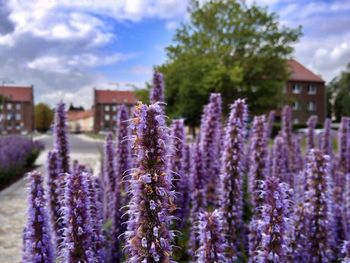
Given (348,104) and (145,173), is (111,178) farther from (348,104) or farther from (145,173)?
(348,104)

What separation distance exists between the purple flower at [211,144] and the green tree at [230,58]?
112 ft

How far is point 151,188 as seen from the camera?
84.2 inches

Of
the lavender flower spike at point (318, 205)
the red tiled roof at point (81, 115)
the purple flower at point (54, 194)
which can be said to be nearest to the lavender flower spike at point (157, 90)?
the purple flower at point (54, 194)

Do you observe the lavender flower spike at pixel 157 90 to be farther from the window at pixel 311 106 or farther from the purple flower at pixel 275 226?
the window at pixel 311 106

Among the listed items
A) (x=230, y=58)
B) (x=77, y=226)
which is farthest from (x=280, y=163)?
(x=230, y=58)

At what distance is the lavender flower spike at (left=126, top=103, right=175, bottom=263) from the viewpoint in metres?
2.15

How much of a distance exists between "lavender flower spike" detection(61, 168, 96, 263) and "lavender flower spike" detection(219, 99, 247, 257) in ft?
5.99

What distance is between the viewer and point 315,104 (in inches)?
3182

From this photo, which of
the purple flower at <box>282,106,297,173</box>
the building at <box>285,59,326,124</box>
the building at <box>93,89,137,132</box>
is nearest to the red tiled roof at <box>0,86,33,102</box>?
the building at <box>93,89,137,132</box>

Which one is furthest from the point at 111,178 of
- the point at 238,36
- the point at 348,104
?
the point at 348,104

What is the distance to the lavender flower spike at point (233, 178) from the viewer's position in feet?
13.8

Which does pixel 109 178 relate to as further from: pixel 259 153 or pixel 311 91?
pixel 311 91

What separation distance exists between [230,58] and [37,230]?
1539 inches

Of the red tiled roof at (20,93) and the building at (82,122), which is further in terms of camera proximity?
the building at (82,122)
